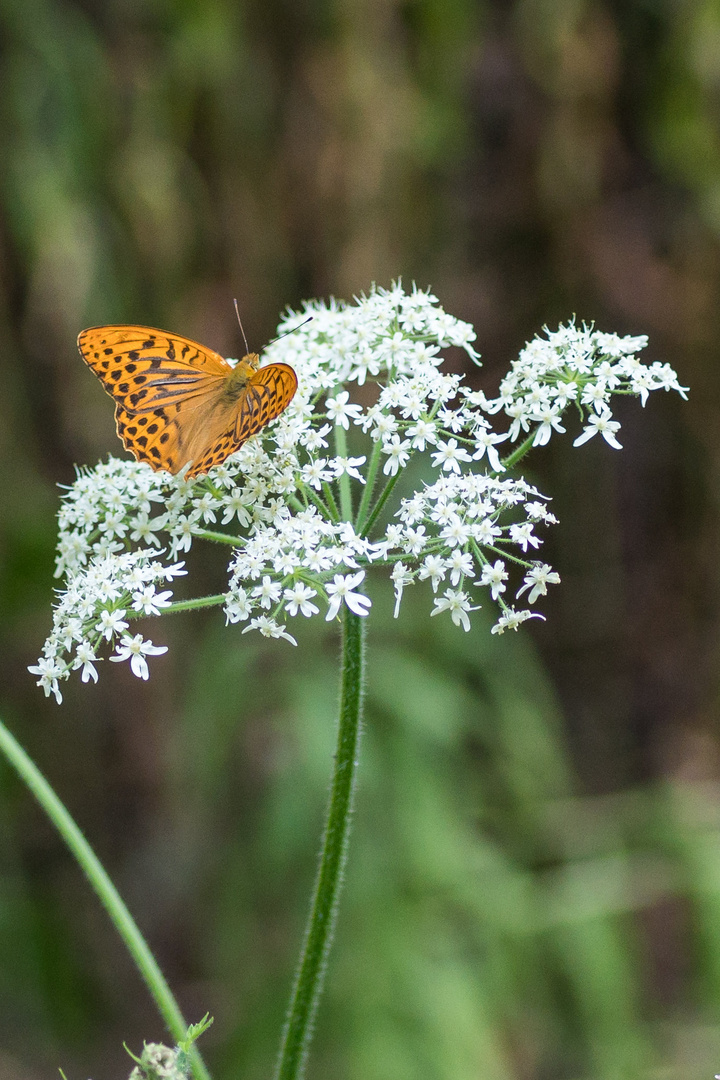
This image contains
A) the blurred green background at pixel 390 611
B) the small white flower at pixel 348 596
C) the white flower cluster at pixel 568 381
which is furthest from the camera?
the blurred green background at pixel 390 611

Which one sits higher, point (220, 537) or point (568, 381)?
point (568, 381)

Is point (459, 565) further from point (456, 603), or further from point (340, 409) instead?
point (340, 409)

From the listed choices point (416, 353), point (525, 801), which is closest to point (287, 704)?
point (525, 801)

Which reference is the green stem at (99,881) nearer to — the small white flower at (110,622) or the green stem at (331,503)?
the small white flower at (110,622)

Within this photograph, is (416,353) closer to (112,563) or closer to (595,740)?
(112,563)

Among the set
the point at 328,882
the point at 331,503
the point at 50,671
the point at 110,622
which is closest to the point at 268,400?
the point at 331,503

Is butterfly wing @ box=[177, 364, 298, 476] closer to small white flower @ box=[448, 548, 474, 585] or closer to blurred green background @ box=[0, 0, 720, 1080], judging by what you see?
small white flower @ box=[448, 548, 474, 585]

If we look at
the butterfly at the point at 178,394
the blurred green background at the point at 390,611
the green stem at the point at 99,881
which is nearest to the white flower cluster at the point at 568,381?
the butterfly at the point at 178,394

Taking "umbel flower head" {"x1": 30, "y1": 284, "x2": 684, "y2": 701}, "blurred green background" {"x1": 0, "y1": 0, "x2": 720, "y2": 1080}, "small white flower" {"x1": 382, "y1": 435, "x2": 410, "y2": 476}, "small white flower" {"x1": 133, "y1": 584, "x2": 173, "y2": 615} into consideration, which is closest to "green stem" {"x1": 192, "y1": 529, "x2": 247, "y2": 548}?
"umbel flower head" {"x1": 30, "y1": 284, "x2": 684, "y2": 701}
